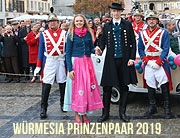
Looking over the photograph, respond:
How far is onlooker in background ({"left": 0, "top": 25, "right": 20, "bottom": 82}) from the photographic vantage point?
11.1m

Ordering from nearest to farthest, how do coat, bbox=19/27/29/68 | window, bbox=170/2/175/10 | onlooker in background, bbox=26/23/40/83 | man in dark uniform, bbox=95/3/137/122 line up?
man in dark uniform, bbox=95/3/137/122 < onlooker in background, bbox=26/23/40/83 < coat, bbox=19/27/29/68 < window, bbox=170/2/175/10

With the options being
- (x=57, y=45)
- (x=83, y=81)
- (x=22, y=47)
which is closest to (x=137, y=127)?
(x=83, y=81)

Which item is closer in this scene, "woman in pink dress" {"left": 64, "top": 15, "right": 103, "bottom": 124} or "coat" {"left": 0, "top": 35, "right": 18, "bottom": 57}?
"woman in pink dress" {"left": 64, "top": 15, "right": 103, "bottom": 124}

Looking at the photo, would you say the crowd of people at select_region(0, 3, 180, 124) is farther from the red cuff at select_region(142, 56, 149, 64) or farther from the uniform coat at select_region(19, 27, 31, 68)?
the uniform coat at select_region(19, 27, 31, 68)

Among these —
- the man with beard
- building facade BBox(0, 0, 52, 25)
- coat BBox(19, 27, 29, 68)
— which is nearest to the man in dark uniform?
the man with beard

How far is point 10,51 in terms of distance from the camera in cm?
1132

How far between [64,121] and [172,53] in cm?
→ 244

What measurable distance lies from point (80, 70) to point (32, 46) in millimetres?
5230

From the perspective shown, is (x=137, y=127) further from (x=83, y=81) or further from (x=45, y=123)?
(x=45, y=123)

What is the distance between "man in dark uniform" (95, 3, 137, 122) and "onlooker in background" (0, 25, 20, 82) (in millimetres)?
5782

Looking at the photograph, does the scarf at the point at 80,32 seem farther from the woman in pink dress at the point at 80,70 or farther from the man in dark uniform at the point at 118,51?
the man in dark uniform at the point at 118,51

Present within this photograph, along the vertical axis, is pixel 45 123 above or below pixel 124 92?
below

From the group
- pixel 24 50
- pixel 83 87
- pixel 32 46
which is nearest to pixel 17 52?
pixel 24 50

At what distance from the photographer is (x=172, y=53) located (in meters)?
6.47
